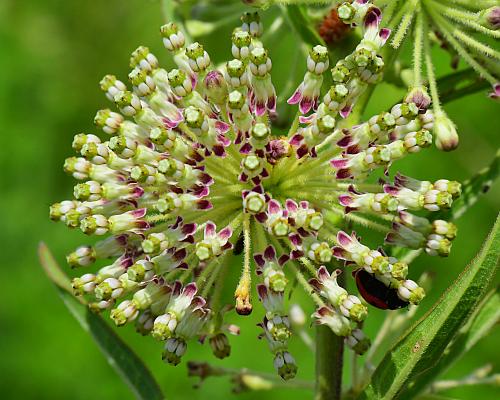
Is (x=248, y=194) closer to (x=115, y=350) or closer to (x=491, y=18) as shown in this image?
(x=491, y=18)

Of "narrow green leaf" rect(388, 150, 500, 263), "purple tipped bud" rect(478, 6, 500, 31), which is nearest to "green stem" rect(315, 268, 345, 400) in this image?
"narrow green leaf" rect(388, 150, 500, 263)

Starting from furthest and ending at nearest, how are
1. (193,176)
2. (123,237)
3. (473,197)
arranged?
(473,197) < (123,237) < (193,176)

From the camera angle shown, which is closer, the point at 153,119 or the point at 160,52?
the point at 153,119

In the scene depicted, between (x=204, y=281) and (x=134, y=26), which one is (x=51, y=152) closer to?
(x=134, y=26)

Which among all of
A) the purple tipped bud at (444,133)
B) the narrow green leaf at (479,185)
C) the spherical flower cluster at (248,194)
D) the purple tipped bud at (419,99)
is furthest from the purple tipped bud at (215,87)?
the narrow green leaf at (479,185)

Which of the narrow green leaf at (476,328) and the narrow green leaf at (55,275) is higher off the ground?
the narrow green leaf at (55,275)

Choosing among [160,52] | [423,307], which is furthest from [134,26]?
[423,307]

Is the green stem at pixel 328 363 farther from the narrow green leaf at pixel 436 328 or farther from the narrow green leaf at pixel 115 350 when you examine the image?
the narrow green leaf at pixel 115 350
